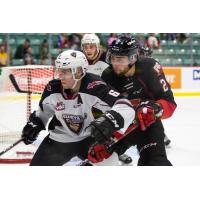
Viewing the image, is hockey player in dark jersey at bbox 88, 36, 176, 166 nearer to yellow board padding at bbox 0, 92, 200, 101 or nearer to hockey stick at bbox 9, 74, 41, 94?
yellow board padding at bbox 0, 92, 200, 101

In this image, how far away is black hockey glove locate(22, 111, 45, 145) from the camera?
221 centimetres

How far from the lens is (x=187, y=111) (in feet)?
13.3

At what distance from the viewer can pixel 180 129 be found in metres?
3.54

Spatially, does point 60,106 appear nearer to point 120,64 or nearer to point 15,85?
point 120,64

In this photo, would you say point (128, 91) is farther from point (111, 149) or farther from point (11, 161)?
point (11, 161)

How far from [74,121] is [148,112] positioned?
13.1 inches

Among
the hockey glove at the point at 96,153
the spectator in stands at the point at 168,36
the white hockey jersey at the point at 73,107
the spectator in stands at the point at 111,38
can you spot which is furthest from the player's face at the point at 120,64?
the spectator in stands at the point at 168,36

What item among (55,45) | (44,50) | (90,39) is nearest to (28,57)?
(44,50)

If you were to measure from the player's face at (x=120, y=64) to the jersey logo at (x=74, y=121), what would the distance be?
0.28 metres

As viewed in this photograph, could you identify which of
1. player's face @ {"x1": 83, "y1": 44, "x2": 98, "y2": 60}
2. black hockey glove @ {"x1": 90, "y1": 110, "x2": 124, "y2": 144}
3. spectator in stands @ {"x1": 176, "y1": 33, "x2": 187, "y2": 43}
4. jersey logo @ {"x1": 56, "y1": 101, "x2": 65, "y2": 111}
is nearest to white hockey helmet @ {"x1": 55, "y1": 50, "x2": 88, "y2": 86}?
jersey logo @ {"x1": 56, "y1": 101, "x2": 65, "y2": 111}

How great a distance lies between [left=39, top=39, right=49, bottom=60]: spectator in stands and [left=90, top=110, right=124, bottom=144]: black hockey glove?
1558 millimetres

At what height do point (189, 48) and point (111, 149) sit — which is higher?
point (189, 48)
